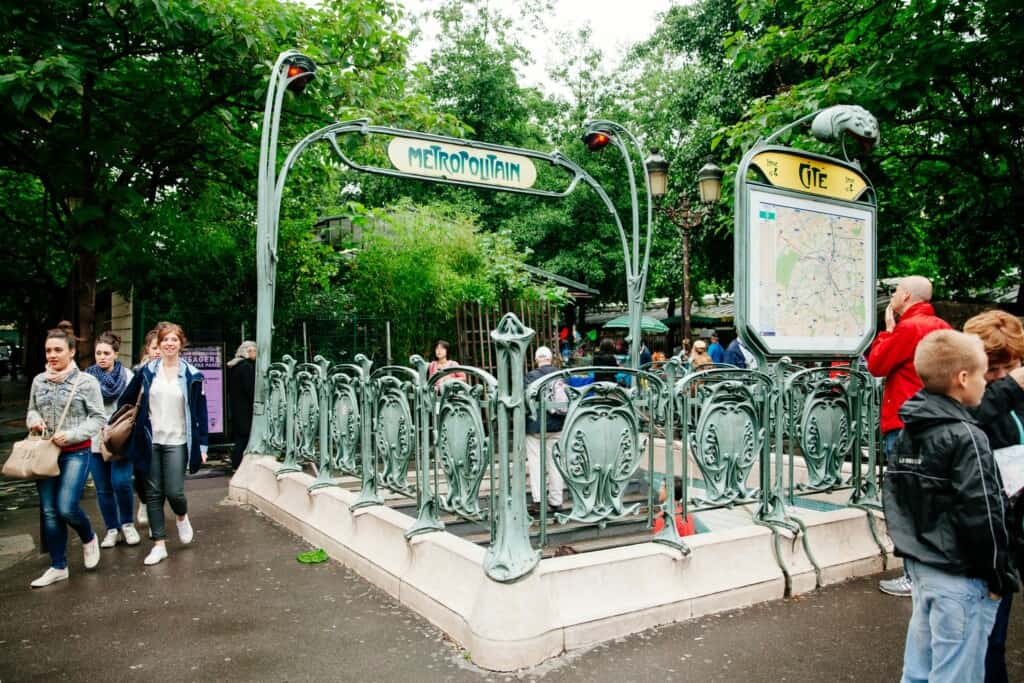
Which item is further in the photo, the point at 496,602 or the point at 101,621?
the point at 101,621

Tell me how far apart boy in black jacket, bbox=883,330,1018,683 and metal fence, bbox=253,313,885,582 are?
1.53 m

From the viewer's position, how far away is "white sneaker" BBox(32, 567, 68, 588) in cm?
→ 527

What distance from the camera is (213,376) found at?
11.9 m

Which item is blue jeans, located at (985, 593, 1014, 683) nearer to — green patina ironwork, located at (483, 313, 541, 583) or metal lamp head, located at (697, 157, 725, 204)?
green patina ironwork, located at (483, 313, 541, 583)

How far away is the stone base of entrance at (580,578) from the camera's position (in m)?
3.76

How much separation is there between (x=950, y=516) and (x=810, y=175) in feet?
13.6

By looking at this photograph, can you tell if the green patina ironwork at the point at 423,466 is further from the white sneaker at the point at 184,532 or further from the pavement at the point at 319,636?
the white sneaker at the point at 184,532

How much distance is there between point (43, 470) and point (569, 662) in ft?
12.9

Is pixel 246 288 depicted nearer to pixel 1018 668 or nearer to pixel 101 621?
pixel 101 621

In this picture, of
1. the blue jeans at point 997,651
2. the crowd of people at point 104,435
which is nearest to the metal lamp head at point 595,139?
the crowd of people at point 104,435

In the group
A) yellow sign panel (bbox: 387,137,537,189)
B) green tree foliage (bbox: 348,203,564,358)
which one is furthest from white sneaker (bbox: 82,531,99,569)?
green tree foliage (bbox: 348,203,564,358)

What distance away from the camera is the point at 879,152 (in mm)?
14484

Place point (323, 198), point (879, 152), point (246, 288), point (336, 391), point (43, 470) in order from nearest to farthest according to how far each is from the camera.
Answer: point (43, 470)
point (336, 391)
point (246, 288)
point (879, 152)
point (323, 198)

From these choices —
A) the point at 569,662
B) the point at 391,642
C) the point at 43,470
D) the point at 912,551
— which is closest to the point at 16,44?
the point at 43,470
